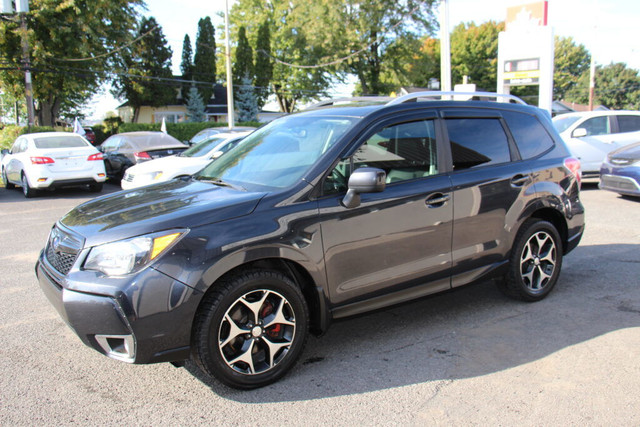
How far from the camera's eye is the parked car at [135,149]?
1415 cm

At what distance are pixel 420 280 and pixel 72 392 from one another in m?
2.45

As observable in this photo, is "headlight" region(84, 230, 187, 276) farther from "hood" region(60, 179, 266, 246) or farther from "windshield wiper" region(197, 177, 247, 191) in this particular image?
"windshield wiper" region(197, 177, 247, 191)

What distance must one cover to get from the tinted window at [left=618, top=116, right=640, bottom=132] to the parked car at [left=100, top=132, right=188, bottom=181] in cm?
1138

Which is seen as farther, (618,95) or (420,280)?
(618,95)

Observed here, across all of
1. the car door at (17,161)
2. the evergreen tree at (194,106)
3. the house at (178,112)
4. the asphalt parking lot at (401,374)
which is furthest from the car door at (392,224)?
the house at (178,112)

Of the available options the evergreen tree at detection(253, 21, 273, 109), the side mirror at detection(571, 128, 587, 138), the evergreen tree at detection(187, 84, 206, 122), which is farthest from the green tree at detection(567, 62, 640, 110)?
the side mirror at detection(571, 128, 587, 138)

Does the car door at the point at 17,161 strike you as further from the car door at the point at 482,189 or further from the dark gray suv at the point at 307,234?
the car door at the point at 482,189

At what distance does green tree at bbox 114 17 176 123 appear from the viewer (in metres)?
38.9

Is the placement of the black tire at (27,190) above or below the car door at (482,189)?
below

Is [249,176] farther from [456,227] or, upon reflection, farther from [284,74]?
[284,74]

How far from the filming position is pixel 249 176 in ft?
12.8

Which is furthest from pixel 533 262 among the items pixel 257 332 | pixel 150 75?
pixel 150 75

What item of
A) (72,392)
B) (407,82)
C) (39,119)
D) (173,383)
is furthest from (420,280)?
(407,82)

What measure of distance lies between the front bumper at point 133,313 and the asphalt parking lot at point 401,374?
386mm
